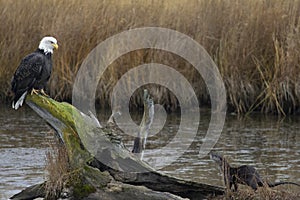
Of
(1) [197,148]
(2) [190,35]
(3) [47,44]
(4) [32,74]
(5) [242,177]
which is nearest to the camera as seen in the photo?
(5) [242,177]

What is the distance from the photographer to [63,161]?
760 centimetres

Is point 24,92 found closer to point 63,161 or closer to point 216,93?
point 63,161

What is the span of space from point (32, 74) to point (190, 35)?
16.7 feet

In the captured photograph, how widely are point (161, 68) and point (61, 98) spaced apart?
1713 mm

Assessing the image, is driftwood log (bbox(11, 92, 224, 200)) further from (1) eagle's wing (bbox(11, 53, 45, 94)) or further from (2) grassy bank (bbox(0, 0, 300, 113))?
(2) grassy bank (bbox(0, 0, 300, 113))

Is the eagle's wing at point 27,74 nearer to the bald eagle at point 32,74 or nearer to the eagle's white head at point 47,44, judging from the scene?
the bald eagle at point 32,74

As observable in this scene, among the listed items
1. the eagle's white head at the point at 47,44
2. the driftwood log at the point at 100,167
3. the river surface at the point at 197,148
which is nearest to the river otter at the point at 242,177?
the driftwood log at the point at 100,167

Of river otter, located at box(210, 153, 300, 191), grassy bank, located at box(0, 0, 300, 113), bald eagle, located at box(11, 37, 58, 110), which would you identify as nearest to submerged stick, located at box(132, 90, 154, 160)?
river otter, located at box(210, 153, 300, 191)

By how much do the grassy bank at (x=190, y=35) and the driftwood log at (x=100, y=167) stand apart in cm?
520

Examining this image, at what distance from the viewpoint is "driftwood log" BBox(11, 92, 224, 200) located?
7457 mm

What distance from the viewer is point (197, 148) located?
10867 mm

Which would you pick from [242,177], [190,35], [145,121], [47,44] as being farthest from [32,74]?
[190,35]

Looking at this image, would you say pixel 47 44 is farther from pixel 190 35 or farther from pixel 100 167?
pixel 190 35

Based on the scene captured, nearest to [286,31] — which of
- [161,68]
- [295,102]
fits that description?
[295,102]
